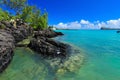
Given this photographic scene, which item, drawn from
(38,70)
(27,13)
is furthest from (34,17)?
(38,70)

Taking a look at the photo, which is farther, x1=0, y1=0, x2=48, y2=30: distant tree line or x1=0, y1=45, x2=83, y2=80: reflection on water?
x1=0, y1=0, x2=48, y2=30: distant tree line

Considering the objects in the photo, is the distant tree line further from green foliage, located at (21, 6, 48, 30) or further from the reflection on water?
the reflection on water

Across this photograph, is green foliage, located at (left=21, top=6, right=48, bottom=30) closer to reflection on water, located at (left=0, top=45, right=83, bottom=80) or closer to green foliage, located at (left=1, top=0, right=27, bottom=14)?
green foliage, located at (left=1, top=0, right=27, bottom=14)

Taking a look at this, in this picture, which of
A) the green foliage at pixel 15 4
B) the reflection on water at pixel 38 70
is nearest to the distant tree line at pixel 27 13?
the green foliage at pixel 15 4

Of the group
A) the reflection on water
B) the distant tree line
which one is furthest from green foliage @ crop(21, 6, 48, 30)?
the reflection on water

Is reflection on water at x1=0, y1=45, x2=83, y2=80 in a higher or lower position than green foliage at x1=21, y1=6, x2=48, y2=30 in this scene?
lower

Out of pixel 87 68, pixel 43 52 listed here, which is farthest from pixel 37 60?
pixel 87 68

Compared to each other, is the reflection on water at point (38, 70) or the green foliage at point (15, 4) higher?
the green foliage at point (15, 4)

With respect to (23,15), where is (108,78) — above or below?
below

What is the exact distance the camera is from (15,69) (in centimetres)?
1450

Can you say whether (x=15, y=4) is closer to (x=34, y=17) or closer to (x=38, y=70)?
(x=34, y=17)

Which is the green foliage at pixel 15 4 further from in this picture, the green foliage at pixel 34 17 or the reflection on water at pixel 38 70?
the reflection on water at pixel 38 70

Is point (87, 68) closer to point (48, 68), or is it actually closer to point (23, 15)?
point (48, 68)

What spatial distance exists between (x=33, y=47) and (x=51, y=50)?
4.32 m
